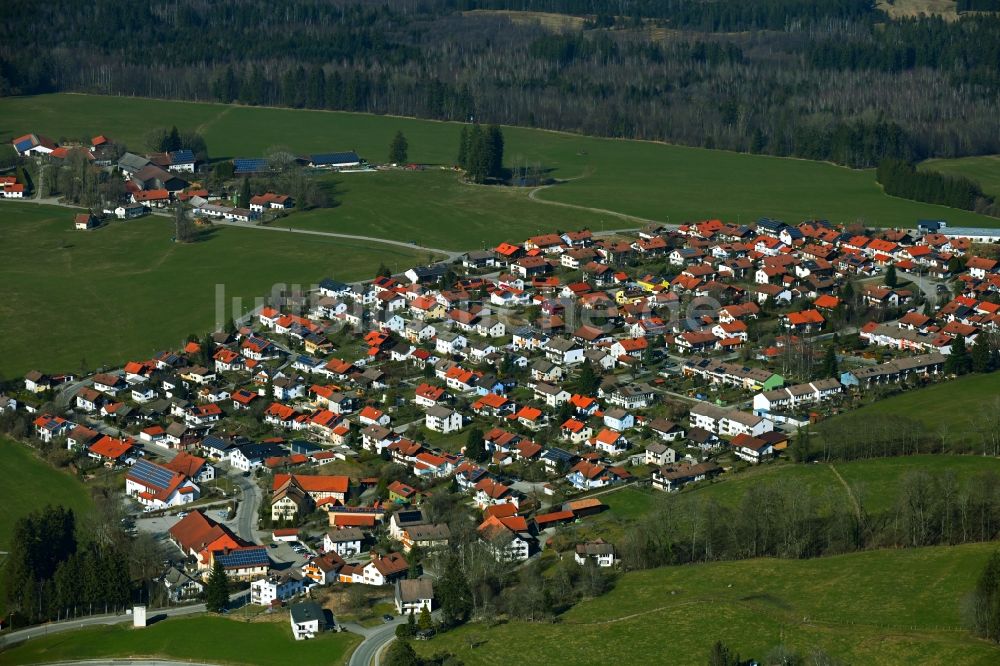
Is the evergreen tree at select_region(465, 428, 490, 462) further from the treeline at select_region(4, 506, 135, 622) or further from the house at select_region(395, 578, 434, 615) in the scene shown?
the treeline at select_region(4, 506, 135, 622)

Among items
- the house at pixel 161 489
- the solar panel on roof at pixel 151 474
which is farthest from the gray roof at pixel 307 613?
the solar panel on roof at pixel 151 474

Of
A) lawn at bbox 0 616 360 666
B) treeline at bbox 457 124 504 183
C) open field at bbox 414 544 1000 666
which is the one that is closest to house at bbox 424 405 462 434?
open field at bbox 414 544 1000 666

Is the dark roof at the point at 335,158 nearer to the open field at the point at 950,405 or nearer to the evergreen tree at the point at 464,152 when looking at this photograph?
the evergreen tree at the point at 464,152

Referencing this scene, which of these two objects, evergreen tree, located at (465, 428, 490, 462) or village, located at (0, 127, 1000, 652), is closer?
village, located at (0, 127, 1000, 652)

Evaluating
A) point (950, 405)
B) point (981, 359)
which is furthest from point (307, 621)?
point (981, 359)

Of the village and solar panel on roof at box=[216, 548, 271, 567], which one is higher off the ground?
the village

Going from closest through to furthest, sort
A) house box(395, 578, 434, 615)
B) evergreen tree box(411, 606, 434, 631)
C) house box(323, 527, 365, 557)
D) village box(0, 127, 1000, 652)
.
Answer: evergreen tree box(411, 606, 434, 631)
house box(395, 578, 434, 615)
house box(323, 527, 365, 557)
village box(0, 127, 1000, 652)
